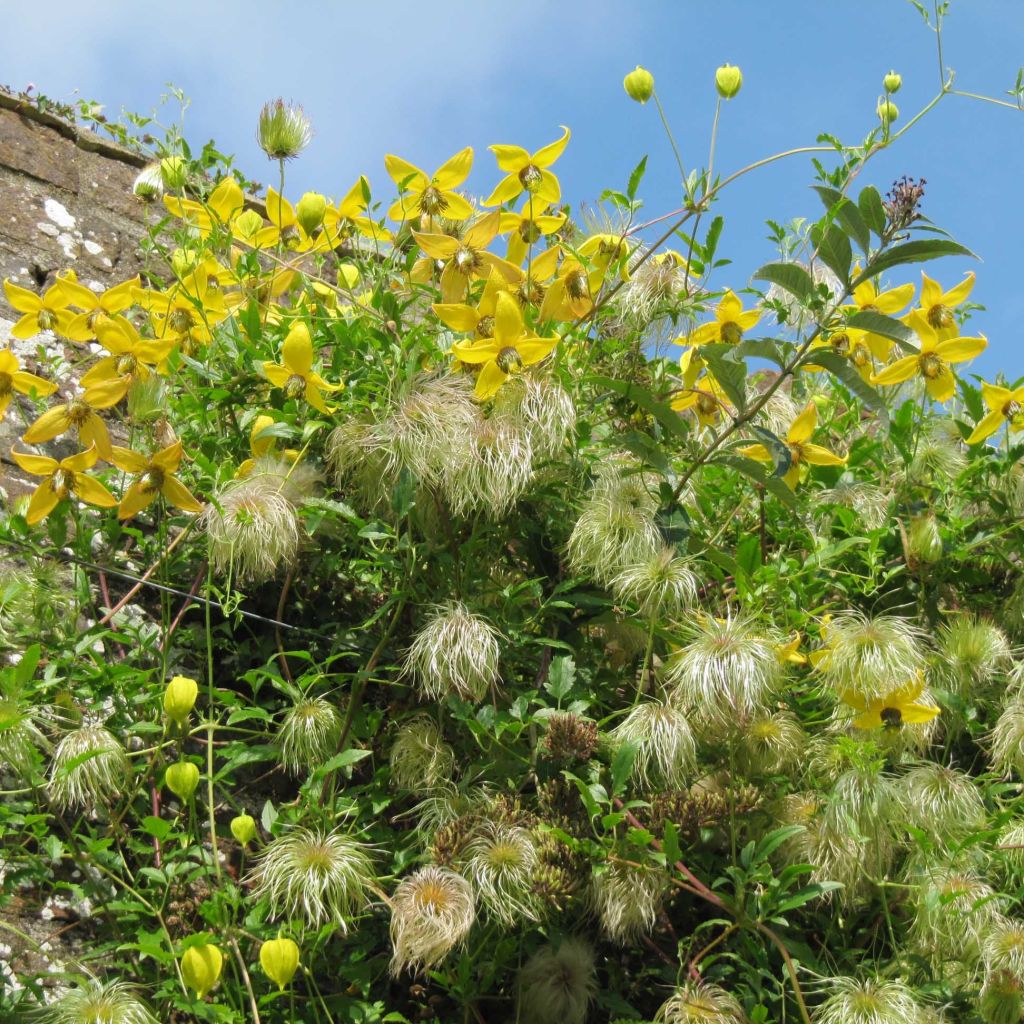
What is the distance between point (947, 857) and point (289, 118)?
1411mm

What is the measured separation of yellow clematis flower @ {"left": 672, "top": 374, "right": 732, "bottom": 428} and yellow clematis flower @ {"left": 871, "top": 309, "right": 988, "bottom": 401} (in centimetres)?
24

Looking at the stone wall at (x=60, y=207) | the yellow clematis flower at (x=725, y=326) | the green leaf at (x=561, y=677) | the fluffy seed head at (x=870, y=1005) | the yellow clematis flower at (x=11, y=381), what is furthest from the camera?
the stone wall at (x=60, y=207)

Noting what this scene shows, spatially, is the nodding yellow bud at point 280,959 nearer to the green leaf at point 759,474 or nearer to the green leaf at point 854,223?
the green leaf at point 759,474

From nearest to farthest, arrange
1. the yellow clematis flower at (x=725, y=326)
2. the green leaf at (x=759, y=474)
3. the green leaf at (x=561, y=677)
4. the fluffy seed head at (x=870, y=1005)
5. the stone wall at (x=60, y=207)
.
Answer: the fluffy seed head at (x=870, y=1005)
the green leaf at (x=561, y=677)
the green leaf at (x=759, y=474)
the yellow clematis flower at (x=725, y=326)
the stone wall at (x=60, y=207)

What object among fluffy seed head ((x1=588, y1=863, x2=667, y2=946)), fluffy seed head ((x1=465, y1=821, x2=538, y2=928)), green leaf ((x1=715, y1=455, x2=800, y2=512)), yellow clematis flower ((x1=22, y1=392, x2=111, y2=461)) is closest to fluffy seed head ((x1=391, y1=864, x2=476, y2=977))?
fluffy seed head ((x1=465, y1=821, x2=538, y2=928))

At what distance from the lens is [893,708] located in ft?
5.62

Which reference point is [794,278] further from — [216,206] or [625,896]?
[216,206]

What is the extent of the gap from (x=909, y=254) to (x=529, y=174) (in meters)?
0.59

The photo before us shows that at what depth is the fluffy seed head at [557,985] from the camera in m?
1.60

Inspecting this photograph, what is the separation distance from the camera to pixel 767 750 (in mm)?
1749

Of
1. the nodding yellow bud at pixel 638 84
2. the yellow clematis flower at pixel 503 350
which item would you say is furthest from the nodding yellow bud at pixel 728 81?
the yellow clematis flower at pixel 503 350

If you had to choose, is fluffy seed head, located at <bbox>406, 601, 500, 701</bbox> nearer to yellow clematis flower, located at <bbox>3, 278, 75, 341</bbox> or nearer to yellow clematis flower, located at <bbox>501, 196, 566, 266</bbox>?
yellow clematis flower, located at <bbox>501, 196, 566, 266</bbox>

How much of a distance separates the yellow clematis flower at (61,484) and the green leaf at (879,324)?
1.01m

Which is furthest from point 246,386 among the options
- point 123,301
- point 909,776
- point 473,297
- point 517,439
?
point 909,776
